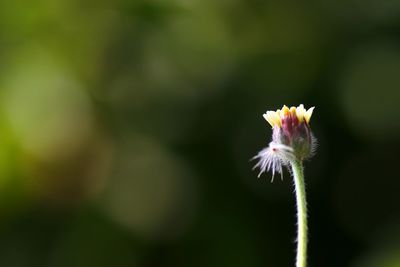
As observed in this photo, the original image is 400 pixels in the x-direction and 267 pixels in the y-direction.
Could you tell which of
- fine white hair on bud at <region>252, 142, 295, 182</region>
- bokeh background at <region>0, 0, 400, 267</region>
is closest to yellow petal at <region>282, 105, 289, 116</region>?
fine white hair on bud at <region>252, 142, 295, 182</region>

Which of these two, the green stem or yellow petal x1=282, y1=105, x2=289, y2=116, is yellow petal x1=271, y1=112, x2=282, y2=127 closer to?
yellow petal x1=282, y1=105, x2=289, y2=116

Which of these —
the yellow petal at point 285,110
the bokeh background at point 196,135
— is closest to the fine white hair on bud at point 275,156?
the yellow petal at point 285,110

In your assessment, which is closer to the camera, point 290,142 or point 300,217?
point 300,217

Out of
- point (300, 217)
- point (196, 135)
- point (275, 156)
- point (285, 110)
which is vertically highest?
point (196, 135)

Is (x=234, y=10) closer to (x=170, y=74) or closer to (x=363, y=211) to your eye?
(x=170, y=74)

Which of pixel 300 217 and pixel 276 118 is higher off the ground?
pixel 276 118

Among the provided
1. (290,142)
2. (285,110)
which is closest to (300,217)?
(290,142)

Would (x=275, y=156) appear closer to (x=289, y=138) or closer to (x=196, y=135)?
(x=289, y=138)
